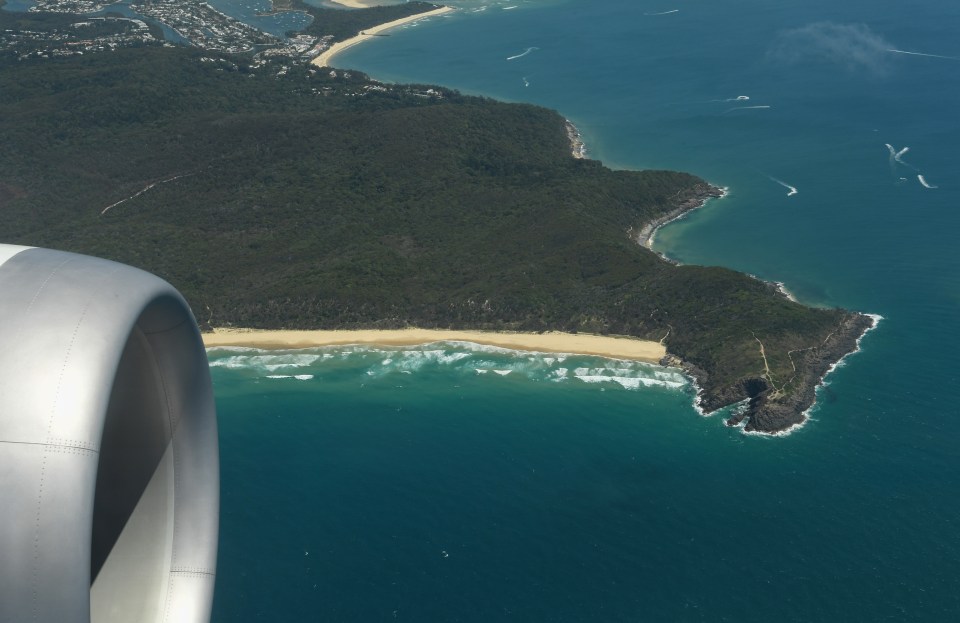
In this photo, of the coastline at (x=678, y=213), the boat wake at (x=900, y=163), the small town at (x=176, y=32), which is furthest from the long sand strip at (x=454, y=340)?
the small town at (x=176, y=32)

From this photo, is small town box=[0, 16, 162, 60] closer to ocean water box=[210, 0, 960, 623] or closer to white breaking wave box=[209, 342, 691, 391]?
white breaking wave box=[209, 342, 691, 391]

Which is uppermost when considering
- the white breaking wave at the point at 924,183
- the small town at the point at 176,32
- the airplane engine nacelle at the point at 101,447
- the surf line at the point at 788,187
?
the airplane engine nacelle at the point at 101,447

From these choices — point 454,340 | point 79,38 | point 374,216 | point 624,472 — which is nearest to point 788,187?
point 374,216

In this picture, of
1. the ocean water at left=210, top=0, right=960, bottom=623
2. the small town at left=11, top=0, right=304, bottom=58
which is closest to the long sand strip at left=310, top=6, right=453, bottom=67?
the small town at left=11, top=0, right=304, bottom=58

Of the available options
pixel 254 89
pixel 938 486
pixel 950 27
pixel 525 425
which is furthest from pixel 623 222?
pixel 950 27

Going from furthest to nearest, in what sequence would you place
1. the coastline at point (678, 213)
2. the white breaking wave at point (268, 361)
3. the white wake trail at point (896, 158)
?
the white wake trail at point (896, 158) < the coastline at point (678, 213) < the white breaking wave at point (268, 361)

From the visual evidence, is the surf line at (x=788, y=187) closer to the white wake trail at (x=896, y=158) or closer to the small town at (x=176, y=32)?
the white wake trail at (x=896, y=158)

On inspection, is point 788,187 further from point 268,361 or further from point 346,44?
point 346,44
